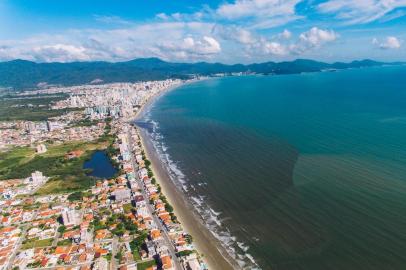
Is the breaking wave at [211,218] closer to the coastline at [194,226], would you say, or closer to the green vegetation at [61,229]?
the coastline at [194,226]

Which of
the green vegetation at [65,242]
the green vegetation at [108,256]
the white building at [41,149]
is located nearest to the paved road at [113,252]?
the green vegetation at [108,256]

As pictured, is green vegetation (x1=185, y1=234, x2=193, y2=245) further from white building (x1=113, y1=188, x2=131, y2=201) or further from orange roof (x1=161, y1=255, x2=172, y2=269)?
white building (x1=113, y1=188, x2=131, y2=201)

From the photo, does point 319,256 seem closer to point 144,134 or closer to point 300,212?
point 300,212

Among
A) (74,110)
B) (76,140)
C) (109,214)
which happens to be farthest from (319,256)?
(74,110)

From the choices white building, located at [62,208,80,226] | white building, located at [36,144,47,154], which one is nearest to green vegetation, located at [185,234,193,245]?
white building, located at [62,208,80,226]

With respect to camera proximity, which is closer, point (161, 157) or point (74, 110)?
point (161, 157)

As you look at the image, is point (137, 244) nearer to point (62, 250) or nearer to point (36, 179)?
point (62, 250)
